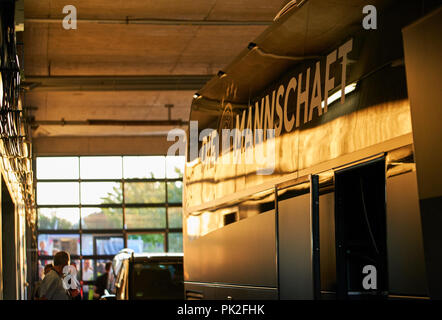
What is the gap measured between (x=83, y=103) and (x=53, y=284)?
42.4 feet

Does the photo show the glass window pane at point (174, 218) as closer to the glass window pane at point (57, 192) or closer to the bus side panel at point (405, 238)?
the glass window pane at point (57, 192)

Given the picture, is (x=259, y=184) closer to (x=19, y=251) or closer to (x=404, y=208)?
(x=404, y=208)

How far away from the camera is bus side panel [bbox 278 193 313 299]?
3.73 meters

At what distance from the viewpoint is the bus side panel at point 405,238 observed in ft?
8.63

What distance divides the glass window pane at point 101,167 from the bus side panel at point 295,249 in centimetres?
2155

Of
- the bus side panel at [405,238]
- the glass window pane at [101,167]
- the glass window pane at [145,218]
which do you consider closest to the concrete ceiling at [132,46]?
the glass window pane at [101,167]

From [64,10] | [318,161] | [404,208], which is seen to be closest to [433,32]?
[404,208]

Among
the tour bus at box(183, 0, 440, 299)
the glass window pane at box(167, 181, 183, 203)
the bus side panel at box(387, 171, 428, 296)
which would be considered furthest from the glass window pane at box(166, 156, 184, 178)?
the bus side panel at box(387, 171, 428, 296)

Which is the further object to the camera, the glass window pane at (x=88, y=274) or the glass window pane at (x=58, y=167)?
the glass window pane at (x=58, y=167)

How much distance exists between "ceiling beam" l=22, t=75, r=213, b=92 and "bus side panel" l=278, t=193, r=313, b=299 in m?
12.7

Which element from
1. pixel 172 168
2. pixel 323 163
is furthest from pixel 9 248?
pixel 323 163

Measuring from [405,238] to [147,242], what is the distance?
2323 centimetres

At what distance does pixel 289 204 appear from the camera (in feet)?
13.3

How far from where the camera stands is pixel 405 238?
2.71 meters
